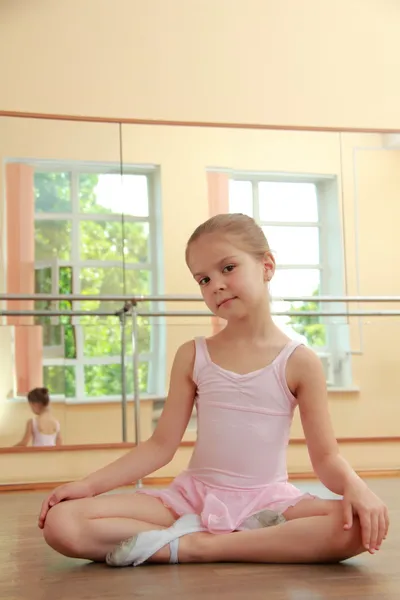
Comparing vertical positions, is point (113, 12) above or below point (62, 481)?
above

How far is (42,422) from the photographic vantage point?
112 inches

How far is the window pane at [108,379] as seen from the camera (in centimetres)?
292

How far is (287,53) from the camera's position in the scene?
3.53 metres

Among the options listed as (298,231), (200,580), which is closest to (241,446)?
(200,580)

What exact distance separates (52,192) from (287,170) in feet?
2.91

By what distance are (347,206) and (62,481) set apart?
1467mm

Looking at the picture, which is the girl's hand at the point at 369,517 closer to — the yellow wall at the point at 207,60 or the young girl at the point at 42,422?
the young girl at the point at 42,422

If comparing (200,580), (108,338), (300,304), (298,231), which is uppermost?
(298,231)

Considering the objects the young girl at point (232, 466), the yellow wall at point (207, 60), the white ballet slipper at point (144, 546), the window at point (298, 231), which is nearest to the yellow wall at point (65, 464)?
the window at point (298, 231)

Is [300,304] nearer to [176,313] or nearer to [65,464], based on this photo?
[176,313]

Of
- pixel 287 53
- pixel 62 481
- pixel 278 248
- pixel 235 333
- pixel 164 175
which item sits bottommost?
pixel 62 481

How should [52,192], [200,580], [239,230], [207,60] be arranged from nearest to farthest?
[200,580], [239,230], [52,192], [207,60]

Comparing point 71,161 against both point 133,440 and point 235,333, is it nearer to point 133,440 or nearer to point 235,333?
point 133,440

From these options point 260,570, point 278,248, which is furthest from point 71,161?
point 260,570
